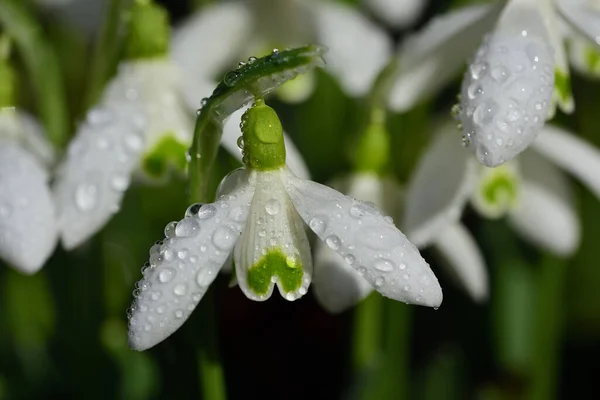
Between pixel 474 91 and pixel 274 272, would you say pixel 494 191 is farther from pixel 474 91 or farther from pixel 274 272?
pixel 274 272

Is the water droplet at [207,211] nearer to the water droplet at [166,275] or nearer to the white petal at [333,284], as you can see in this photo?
the water droplet at [166,275]

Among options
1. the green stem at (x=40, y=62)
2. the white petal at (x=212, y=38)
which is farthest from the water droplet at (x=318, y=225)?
the white petal at (x=212, y=38)

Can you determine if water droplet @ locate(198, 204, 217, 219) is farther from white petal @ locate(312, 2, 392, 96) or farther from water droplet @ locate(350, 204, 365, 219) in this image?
white petal @ locate(312, 2, 392, 96)

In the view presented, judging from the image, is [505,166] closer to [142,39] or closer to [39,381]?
[142,39]

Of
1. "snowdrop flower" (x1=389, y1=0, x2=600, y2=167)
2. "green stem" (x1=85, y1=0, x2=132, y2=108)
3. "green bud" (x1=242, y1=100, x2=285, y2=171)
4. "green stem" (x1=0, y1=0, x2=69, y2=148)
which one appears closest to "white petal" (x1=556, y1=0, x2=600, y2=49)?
"snowdrop flower" (x1=389, y1=0, x2=600, y2=167)

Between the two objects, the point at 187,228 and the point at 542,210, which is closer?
the point at 187,228

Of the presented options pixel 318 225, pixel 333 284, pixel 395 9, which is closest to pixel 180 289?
pixel 318 225

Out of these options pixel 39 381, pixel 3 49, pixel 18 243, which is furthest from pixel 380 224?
pixel 39 381

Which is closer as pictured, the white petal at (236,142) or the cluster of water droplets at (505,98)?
the cluster of water droplets at (505,98)
